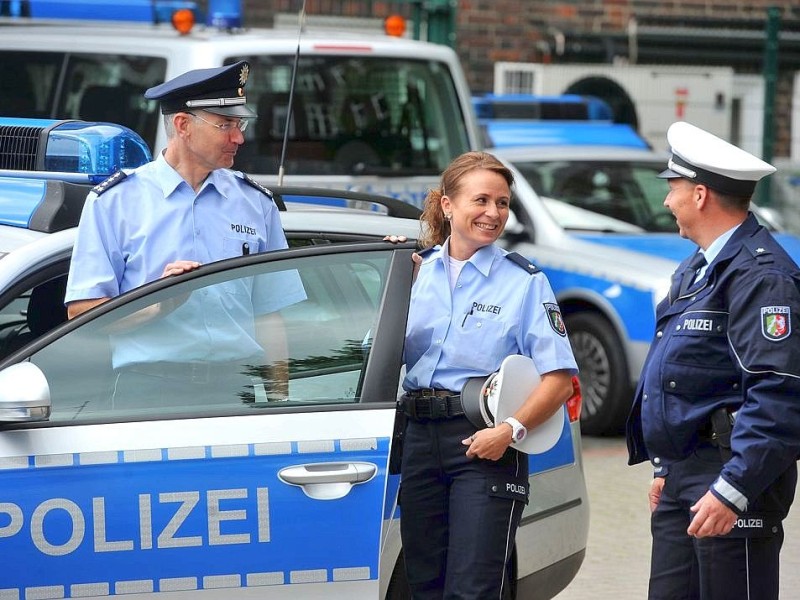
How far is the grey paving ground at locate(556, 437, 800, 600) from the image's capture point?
17.9 ft

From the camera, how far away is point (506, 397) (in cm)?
339

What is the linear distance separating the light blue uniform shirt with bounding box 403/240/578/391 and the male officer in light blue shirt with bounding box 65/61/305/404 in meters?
0.33

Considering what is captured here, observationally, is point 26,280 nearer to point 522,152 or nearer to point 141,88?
point 141,88

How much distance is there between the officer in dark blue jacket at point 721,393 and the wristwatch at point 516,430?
0.27m

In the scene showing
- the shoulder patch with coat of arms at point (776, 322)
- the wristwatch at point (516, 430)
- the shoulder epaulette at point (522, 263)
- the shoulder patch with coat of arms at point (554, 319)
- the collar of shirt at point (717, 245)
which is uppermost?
the collar of shirt at point (717, 245)

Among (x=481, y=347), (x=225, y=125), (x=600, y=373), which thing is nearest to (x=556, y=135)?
(x=600, y=373)

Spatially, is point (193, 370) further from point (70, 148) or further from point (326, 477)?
point (70, 148)

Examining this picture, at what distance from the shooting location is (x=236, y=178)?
405cm

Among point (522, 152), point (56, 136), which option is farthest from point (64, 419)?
point (522, 152)

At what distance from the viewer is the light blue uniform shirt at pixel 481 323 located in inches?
137

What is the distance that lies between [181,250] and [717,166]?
4.45 ft

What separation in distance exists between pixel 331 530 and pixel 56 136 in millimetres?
1568

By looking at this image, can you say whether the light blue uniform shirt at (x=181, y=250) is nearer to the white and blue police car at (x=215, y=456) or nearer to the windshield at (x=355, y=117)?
the white and blue police car at (x=215, y=456)

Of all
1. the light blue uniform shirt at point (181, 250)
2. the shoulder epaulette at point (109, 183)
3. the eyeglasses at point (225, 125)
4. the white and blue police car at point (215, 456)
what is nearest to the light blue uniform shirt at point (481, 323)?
the white and blue police car at point (215, 456)
